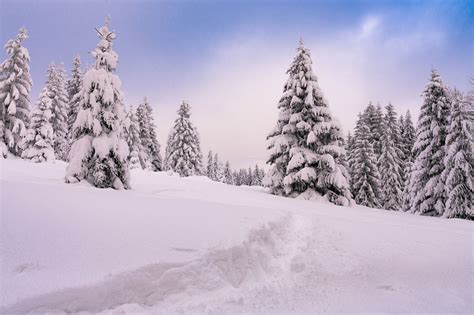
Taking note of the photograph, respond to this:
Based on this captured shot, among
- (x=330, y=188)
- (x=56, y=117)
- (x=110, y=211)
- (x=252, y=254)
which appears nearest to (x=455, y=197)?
(x=330, y=188)

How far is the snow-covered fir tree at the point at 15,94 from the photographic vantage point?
24.4 m

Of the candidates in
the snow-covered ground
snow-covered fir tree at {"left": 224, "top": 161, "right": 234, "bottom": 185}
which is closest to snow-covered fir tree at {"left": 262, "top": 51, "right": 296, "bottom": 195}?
the snow-covered ground

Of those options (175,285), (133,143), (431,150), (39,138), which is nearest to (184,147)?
(133,143)

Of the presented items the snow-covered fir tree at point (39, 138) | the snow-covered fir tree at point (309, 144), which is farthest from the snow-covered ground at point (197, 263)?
the snow-covered fir tree at point (39, 138)

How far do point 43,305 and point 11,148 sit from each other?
2710cm

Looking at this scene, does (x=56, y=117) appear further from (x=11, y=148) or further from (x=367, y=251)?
(x=367, y=251)

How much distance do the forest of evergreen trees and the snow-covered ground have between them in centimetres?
588

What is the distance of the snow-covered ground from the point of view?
13.9 ft

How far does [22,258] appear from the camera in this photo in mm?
4270

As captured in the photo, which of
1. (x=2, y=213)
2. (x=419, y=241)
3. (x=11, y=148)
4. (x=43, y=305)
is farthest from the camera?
(x=11, y=148)

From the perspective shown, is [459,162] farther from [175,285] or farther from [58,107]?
[58,107]

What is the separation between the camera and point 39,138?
1119 inches

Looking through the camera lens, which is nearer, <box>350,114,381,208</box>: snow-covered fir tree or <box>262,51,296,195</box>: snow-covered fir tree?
<box>262,51,296,195</box>: snow-covered fir tree

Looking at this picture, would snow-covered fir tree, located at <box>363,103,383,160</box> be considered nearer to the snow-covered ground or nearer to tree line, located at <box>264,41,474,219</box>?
tree line, located at <box>264,41,474,219</box>
